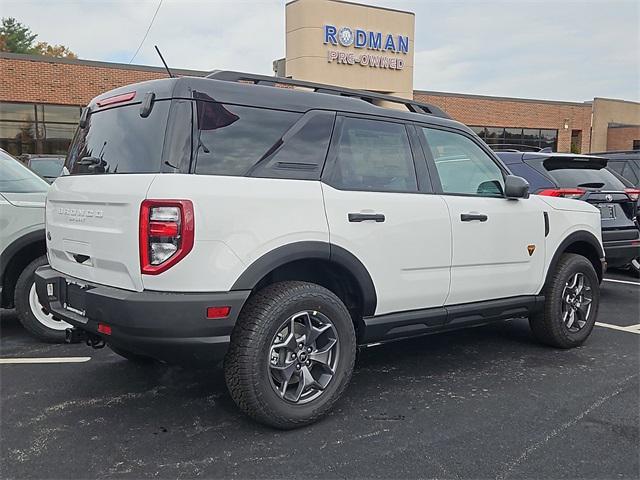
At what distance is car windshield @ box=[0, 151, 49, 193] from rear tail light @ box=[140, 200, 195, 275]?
2.81m

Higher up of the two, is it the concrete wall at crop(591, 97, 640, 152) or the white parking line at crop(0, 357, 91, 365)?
the concrete wall at crop(591, 97, 640, 152)

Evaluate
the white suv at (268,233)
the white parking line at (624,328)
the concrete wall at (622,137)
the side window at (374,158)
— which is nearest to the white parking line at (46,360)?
the white suv at (268,233)

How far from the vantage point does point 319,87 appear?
3.92 meters

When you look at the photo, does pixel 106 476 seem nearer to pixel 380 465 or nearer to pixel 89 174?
pixel 380 465

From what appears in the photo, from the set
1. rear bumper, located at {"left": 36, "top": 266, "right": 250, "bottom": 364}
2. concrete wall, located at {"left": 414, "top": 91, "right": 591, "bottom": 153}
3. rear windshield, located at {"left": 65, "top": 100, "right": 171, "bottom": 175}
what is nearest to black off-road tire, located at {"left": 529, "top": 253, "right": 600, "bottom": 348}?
rear bumper, located at {"left": 36, "top": 266, "right": 250, "bottom": 364}

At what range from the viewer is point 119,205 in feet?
10.1

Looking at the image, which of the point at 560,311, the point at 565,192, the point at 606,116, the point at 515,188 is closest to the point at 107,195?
the point at 515,188

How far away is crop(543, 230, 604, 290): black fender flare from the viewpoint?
16.1 ft

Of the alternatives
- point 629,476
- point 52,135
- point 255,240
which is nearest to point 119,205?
point 255,240

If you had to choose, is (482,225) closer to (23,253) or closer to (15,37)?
(23,253)

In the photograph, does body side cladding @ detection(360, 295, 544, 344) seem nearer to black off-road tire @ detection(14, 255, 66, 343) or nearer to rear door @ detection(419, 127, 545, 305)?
rear door @ detection(419, 127, 545, 305)

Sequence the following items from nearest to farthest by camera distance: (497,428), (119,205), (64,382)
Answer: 1. (119,205)
2. (497,428)
3. (64,382)

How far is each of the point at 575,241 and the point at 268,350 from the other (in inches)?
126

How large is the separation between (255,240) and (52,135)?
19039 millimetres
